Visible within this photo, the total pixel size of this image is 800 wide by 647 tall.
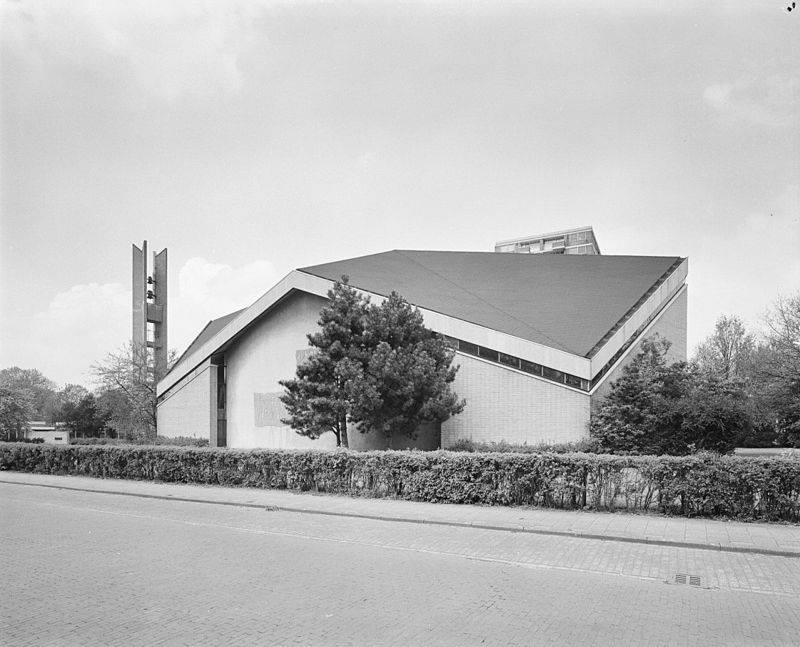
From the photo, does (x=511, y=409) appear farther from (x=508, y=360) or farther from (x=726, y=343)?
(x=726, y=343)

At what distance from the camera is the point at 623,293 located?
27.0 meters

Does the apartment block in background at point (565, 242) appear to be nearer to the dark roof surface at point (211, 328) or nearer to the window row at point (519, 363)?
the dark roof surface at point (211, 328)

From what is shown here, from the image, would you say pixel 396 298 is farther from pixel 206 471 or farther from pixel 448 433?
pixel 206 471

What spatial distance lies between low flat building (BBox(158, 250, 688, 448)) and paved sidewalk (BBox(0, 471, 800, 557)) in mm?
10393

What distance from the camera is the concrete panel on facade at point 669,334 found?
873 inches

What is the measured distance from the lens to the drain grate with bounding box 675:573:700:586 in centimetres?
688

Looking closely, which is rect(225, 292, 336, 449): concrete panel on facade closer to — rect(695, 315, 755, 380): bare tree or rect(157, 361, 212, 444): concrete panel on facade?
rect(157, 361, 212, 444): concrete panel on facade

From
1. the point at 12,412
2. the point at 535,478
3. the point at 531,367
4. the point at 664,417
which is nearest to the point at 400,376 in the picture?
the point at 531,367

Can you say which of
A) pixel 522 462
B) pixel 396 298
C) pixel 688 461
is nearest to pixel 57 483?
pixel 396 298

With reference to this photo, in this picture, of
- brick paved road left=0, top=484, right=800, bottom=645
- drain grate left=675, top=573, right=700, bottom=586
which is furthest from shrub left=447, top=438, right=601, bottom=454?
drain grate left=675, top=573, right=700, bottom=586

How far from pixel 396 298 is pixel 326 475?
9355 millimetres

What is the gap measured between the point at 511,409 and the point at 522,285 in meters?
8.48

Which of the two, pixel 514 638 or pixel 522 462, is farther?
pixel 522 462

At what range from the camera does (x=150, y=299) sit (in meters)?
48.2
